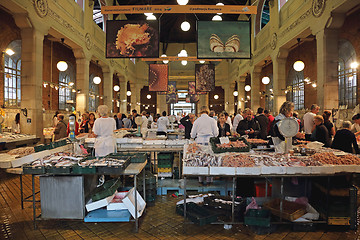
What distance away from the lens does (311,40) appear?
47.4 ft

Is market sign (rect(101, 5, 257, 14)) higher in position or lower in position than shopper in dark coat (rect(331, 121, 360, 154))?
higher

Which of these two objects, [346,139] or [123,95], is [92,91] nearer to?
[123,95]

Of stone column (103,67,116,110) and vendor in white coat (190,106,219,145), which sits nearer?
vendor in white coat (190,106,219,145)

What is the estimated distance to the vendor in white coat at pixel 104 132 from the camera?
19.5ft

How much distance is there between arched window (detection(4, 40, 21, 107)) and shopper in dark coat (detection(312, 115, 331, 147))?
1291cm

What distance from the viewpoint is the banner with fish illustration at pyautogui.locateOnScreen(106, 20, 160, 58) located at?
8.96 meters

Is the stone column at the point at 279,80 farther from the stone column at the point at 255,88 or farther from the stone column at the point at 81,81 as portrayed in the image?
the stone column at the point at 81,81

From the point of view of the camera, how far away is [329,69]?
9766 mm

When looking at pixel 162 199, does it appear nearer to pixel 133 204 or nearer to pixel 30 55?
pixel 133 204

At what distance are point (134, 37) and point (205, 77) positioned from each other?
7.66 meters

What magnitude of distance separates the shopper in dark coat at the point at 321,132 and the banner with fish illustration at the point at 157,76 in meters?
10.7

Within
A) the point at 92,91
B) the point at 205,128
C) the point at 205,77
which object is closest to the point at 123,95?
the point at 92,91

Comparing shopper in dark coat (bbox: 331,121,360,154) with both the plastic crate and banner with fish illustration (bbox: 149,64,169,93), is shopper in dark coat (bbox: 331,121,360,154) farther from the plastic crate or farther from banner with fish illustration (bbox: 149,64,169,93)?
banner with fish illustration (bbox: 149,64,169,93)

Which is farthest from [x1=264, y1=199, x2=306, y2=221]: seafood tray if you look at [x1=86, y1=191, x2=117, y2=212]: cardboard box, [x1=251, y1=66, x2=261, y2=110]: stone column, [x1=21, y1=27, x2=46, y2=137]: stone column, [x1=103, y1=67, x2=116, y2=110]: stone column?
[x1=103, y1=67, x2=116, y2=110]: stone column
